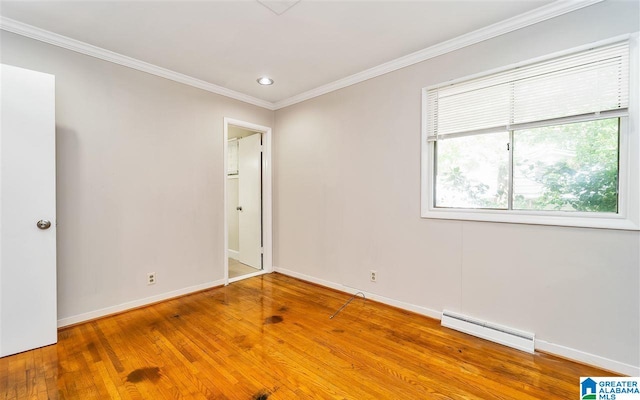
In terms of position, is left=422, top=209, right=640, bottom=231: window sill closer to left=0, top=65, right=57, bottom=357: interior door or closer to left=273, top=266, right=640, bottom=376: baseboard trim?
left=273, top=266, right=640, bottom=376: baseboard trim

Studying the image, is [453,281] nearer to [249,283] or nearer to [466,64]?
[466,64]

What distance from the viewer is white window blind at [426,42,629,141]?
190 centimetres

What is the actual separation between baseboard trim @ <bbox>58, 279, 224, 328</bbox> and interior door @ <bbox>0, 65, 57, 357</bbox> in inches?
13.2

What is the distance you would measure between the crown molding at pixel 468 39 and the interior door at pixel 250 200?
1.51 meters

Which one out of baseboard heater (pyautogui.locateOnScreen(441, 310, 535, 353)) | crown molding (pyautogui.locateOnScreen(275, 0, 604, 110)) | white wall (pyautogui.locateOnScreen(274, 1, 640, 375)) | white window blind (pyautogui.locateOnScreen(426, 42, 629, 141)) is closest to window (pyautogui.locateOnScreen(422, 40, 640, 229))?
white window blind (pyautogui.locateOnScreen(426, 42, 629, 141))

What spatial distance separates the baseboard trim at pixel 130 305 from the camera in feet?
8.26

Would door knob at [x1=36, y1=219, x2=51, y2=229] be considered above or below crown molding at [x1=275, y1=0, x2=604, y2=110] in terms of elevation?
below

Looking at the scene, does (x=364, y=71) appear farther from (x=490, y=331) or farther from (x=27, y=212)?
(x=27, y=212)

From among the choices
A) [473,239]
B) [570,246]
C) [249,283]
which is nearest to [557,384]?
[570,246]

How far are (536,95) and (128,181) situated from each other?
12.6ft

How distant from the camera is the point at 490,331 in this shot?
2.30 m

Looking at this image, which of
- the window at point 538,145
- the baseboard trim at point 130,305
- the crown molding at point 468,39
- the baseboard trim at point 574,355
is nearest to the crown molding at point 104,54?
the crown molding at point 468,39

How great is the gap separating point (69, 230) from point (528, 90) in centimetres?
417

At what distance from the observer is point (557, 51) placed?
2057mm
